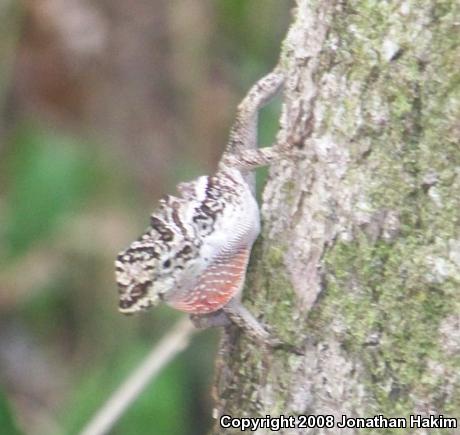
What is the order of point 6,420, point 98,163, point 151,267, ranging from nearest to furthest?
point 151,267 → point 6,420 → point 98,163

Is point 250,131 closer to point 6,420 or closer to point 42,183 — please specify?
point 6,420

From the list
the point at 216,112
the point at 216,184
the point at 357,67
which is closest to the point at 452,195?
the point at 357,67

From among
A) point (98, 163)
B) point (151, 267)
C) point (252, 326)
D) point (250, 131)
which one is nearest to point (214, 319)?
point (252, 326)

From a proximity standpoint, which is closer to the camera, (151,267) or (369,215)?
(369,215)

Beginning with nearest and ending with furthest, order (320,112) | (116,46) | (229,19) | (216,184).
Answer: (320,112) < (216,184) < (229,19) < (116,46)

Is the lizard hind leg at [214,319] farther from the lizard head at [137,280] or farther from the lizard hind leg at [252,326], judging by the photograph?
the lizard head at [137,280]

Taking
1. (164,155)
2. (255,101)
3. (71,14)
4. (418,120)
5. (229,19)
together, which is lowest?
(164,155)

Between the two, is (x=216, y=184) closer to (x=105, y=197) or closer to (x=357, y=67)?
(x=357, y=67)
